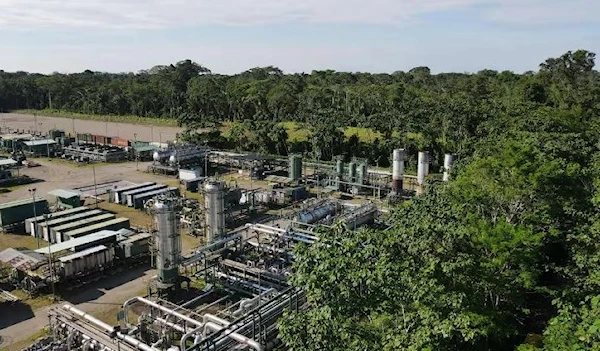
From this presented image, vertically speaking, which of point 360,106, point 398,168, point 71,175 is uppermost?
point 360,106

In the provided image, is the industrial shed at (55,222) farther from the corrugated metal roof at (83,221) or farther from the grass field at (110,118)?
the grass field at (110,118)

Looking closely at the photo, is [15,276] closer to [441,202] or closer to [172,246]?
[172,246]

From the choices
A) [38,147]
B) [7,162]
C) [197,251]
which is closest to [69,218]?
[197,251]

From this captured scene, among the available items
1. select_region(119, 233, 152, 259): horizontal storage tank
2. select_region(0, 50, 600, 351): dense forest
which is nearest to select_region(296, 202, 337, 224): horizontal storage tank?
select_region(0, 50, 600, 351): dense forest

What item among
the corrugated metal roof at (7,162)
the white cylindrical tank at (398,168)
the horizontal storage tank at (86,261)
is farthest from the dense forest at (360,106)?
the horizontal storage tank at (86,261)

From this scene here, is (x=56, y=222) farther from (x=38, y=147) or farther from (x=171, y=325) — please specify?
(x=38, y=147)

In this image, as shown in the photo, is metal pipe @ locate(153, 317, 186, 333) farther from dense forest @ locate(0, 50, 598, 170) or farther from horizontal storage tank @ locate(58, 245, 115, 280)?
dense forest @ locate(0, 50, 598, 170)
